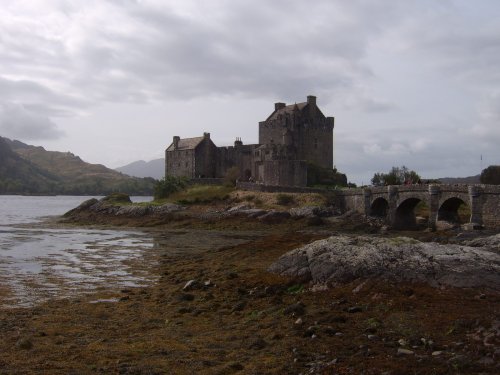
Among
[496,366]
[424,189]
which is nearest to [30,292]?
[496,366]

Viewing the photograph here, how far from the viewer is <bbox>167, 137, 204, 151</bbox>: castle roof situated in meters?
90.1

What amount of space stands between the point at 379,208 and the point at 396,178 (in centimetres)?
2105

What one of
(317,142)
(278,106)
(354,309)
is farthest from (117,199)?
(354,309)

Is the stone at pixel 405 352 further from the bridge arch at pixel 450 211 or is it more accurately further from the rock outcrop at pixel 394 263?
the bridge arch at pixel 450 211

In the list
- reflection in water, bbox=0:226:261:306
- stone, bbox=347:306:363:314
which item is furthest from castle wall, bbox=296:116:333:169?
stone, bbox=347:306:363:314

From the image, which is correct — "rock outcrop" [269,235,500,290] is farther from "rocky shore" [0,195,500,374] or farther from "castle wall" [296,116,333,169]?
"castle wall" [296,116,333,169]

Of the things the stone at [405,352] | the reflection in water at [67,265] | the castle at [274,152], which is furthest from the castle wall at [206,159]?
the stone at [405,352]

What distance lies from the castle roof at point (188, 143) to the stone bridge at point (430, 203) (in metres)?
30.4

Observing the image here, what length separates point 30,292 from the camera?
887 inches

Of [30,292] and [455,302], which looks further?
[30,292]

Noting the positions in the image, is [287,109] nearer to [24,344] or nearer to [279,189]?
[279,189]

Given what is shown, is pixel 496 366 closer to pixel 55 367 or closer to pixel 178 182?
pixel 55 367

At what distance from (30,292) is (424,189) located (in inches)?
1609

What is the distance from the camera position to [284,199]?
A: 6625cm
